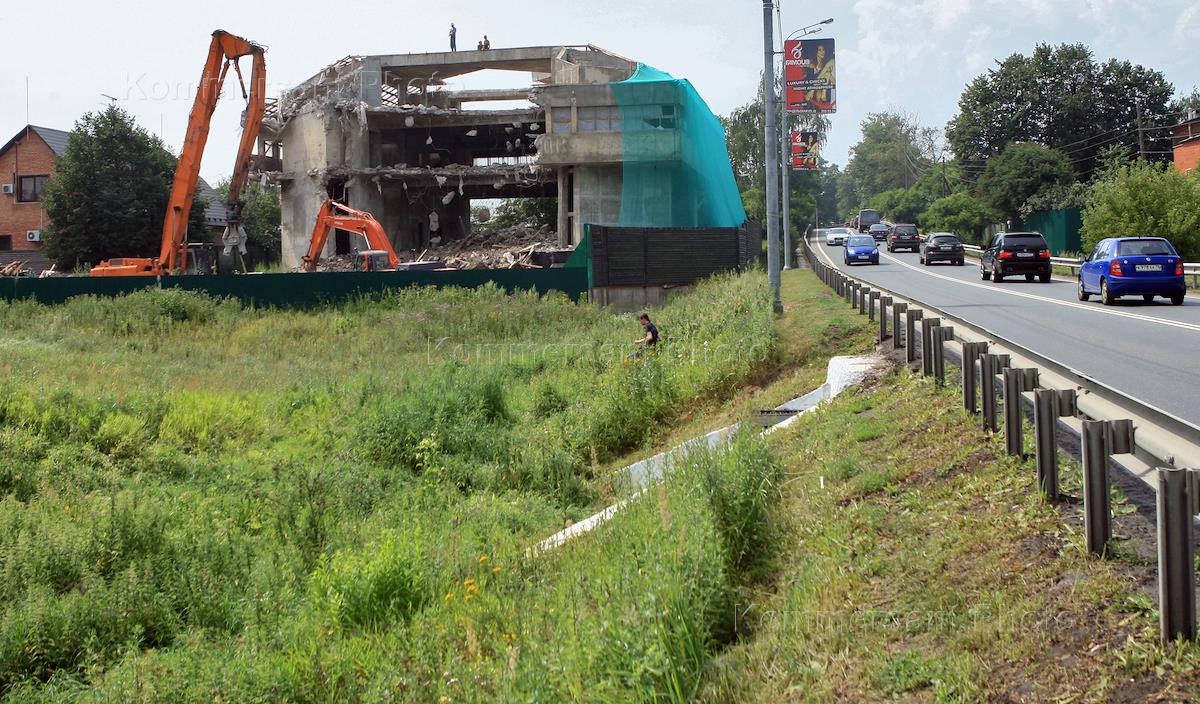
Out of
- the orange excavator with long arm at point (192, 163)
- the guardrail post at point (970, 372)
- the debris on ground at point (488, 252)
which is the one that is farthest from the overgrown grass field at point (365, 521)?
the debris on ground at point (488, 252)

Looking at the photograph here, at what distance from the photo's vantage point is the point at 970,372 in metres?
8.92

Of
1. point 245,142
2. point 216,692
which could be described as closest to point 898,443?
point 216,692

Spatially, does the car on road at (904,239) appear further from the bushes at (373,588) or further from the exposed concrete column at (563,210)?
the bushes at (373,588)

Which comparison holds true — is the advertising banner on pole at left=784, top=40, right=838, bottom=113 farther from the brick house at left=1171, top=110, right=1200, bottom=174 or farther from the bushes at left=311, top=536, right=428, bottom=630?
the brick house at left=1171, top=110, right=1200, bottom=174

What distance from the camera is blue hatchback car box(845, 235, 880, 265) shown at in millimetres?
47500

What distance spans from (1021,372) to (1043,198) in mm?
66029

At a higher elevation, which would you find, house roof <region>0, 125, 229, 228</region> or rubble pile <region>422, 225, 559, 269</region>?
house roof <region>0, 125, 229, 228</region>

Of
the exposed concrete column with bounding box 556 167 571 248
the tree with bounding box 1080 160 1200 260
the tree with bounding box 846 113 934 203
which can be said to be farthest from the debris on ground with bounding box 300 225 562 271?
the tree with bounding box 846 113 934 203

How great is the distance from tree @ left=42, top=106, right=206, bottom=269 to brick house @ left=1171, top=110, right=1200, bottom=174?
5671 centimetres

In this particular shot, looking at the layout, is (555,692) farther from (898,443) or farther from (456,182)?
(456,182)

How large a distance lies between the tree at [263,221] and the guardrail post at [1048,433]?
2510 inches

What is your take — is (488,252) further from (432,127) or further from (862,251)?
(862,251)

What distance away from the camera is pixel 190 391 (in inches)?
720

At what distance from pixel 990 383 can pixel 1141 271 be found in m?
16.5
